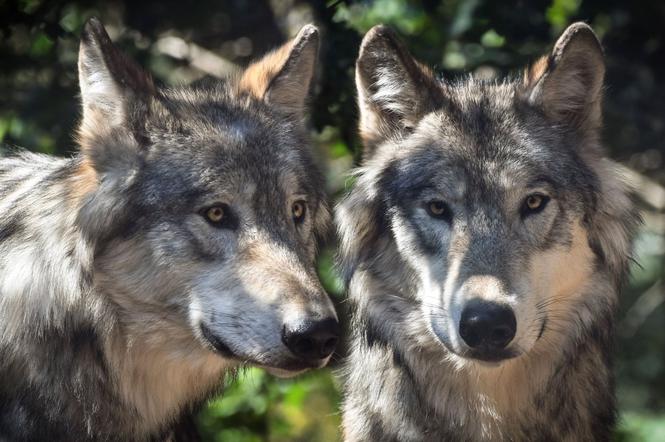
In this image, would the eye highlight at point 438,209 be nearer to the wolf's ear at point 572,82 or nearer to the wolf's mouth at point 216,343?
the wolf's ear at point 572,82

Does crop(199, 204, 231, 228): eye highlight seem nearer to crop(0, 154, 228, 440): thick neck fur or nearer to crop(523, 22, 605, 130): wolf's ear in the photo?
crop(0, 154, 228, 440): thick neck fur

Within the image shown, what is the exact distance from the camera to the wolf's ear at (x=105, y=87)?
13.9 ft

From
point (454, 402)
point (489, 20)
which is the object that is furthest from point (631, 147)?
point (454, 402)

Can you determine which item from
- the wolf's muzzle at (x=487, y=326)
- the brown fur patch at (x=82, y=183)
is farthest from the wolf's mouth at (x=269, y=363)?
the brown fur patch at (x=82, y=183)

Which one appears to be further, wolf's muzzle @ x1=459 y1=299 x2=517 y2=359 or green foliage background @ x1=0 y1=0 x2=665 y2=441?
green foliage background @ x1=0 y1=0 x2=665 y2=441

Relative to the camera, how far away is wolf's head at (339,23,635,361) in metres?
4.24

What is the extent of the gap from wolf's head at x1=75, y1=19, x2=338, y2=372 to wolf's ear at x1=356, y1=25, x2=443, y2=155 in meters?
0.62

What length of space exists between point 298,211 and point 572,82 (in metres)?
1.36

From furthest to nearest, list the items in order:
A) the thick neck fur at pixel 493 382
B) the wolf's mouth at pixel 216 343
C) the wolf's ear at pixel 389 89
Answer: the wolf's ear at pixel 389 89, the thick neck fur at pixel 493 382, the wolf's mouth at pixel 216 343

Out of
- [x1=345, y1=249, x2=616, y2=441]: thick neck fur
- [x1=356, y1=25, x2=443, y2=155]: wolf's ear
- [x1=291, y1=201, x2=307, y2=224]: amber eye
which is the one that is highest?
[x1=356, y1=25, x2=443, y2=155]: wolf's ear

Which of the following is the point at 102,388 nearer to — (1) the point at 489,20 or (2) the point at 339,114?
(2) the point at 339,114

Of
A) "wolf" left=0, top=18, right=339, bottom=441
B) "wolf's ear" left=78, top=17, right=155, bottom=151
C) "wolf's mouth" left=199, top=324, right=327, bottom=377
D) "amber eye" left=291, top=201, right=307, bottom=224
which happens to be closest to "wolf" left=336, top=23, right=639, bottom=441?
"amber eye" left=291, top=201, right=307, bottom=224

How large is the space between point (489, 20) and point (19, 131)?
311 centimetres

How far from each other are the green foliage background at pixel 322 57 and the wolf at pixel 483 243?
3.58 feet
